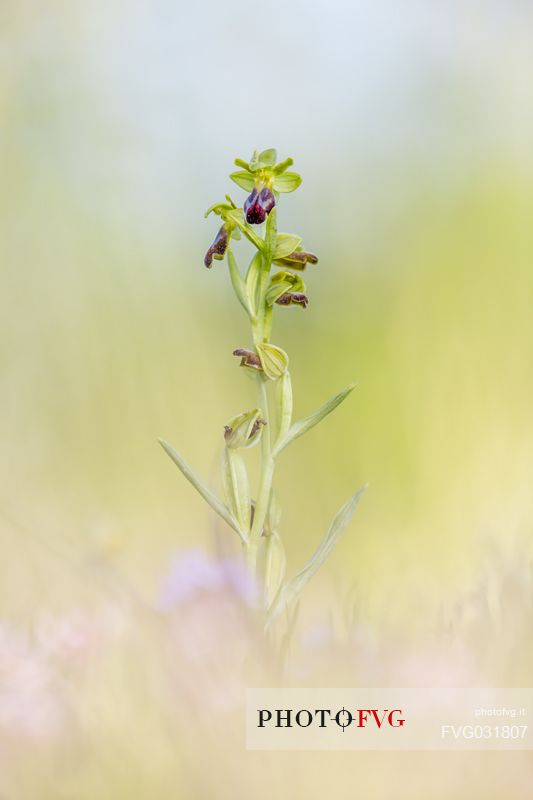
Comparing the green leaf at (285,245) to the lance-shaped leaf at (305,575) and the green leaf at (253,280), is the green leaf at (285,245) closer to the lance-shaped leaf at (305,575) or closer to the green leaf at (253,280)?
the green leaf at (253,280)

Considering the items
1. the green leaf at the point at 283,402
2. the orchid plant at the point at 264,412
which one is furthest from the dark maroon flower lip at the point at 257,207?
the green leaf at the point at 283,402

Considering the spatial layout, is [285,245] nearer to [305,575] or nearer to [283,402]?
[283,402]

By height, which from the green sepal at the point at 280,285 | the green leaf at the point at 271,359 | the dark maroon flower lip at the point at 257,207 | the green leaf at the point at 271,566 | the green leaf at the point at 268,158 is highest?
the green leaf at the point at 268,158

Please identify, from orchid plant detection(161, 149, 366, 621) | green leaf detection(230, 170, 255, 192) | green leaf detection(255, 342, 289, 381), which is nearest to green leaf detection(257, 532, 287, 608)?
orchid plant detection(161, 149, 366, 621)

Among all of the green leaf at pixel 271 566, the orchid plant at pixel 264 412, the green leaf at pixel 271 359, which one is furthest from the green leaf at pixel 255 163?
the green leaf at pixel 271 566

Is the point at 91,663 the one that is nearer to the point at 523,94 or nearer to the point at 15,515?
the point at 15,515

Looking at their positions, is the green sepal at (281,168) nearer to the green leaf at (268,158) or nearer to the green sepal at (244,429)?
the green leaf at (268,158)

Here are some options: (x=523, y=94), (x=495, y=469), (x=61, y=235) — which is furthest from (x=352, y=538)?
(x=523, y=94)

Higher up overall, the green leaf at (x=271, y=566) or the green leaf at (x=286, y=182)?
the green leaf at (x=286, y=182)
